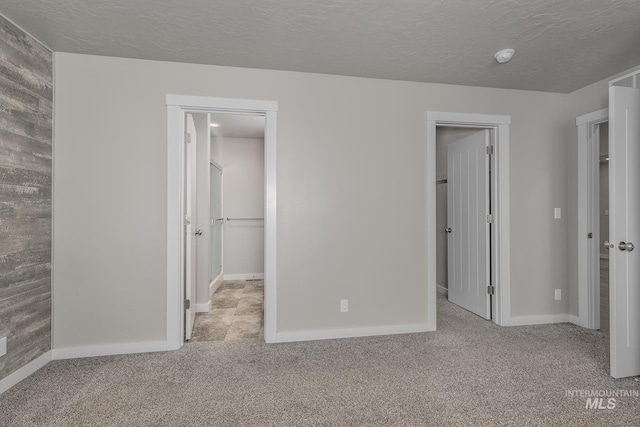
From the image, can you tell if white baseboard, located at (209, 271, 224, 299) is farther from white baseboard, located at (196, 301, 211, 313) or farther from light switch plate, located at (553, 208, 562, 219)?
light switch plate, located at (553, 208, 562, 219)

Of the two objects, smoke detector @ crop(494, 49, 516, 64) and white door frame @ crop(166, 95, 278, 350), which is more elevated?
smoke detector @ crop(494, 49, 516, 64)

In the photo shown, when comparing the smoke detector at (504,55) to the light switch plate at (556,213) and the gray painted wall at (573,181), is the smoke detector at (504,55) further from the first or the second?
the light switch plate at (556,213)

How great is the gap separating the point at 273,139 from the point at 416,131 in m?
1.35

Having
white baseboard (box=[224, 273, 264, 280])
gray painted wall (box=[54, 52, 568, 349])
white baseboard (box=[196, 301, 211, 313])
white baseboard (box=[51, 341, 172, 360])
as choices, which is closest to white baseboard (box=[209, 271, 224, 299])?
white baseboard (box=[224, 273, 264, 280])

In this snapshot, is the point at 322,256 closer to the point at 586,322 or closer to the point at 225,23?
the point at 225,23

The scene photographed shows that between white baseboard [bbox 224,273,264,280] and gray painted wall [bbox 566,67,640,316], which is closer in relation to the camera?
gray painted wall [bbox 566,67,640,316]

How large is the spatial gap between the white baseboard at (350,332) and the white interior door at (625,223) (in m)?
1.33

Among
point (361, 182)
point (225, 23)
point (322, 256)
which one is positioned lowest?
point (322, 256)

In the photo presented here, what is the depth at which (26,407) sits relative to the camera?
1.82 meters

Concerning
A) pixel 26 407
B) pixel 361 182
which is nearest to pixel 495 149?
pixel 361 182

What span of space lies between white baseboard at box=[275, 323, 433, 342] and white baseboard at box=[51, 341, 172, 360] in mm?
954

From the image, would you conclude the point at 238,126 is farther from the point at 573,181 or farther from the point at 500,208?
the point at 573,181

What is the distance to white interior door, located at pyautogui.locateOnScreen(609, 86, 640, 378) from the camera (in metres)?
2.11

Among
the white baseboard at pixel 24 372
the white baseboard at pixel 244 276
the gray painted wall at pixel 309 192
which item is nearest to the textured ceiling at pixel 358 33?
the gray painted wall at pixel 309 192
